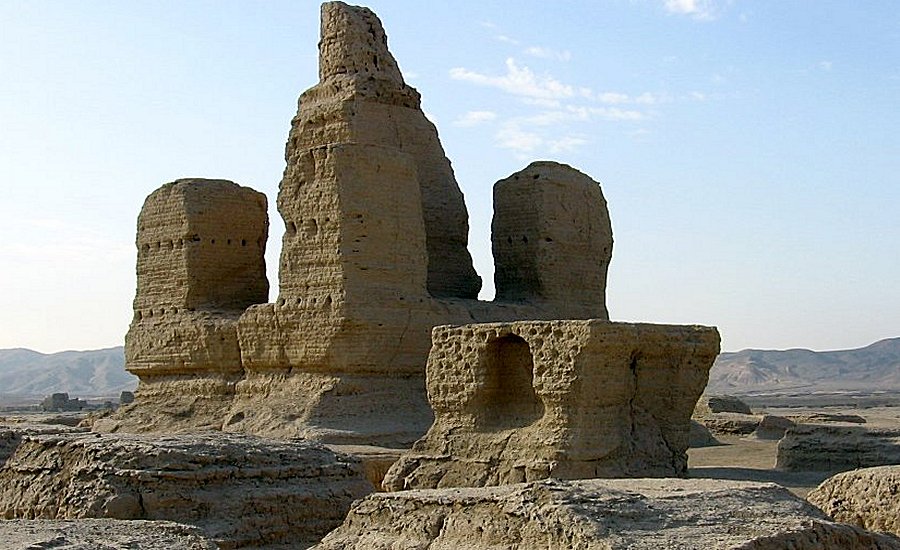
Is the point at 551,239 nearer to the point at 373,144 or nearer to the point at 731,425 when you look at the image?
the point at 373,144

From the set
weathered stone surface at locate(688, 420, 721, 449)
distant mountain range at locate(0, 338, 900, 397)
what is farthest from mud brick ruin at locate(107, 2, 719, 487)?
distant mountain range at locate(0, 338, 900, 397)

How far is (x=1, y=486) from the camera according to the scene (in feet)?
32.6

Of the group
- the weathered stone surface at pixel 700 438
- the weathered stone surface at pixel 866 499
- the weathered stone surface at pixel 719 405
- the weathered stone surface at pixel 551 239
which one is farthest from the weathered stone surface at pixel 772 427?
the weathered stone surface at pixel 866 499

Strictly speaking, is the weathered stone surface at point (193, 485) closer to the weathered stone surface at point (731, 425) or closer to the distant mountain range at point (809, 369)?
the weathered stone surface at point (731, 425)

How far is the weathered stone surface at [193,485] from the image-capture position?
8742 millimetres

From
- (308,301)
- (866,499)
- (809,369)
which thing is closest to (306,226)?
(308,301)

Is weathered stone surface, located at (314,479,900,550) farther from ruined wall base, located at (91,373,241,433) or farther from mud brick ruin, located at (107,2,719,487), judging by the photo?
ruined wall base, located at (91,373,241,433)

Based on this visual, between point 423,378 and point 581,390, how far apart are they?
6.88 meters

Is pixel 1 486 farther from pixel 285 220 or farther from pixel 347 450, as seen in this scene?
pixel 285 220

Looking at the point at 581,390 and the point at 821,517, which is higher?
the point at 581,390

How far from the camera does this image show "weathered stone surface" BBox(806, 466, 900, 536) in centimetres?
778

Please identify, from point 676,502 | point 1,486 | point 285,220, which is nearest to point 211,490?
point 1,486

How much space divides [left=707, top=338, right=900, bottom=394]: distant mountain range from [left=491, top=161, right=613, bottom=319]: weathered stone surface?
387 feet

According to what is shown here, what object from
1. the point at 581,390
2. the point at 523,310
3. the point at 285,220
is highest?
the point at 285,220
